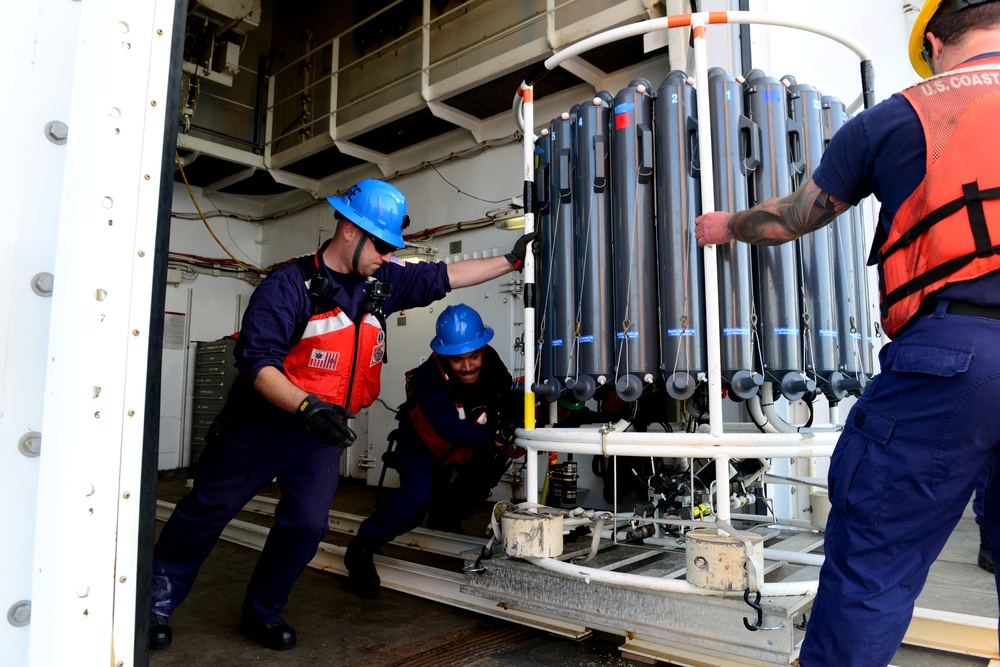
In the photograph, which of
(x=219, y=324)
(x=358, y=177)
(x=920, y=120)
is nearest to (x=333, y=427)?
(x=920, y=120)

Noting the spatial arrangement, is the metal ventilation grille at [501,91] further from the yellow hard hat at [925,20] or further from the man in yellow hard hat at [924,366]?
the man in yellow hard hat at [924,366]

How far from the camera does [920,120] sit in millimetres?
1502

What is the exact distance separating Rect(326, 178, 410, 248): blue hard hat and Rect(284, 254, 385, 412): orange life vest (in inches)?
16.2

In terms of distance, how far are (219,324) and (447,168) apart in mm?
4688

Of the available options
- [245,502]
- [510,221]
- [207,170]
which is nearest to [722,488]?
[245,502]

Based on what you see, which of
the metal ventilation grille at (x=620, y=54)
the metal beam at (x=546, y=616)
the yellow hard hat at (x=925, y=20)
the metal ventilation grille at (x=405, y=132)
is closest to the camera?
the yellow hard hat at (x=925, y=20)

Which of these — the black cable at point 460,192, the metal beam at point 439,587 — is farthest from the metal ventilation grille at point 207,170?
the metal beam at point 439,587

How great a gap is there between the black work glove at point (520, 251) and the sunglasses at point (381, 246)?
575mm

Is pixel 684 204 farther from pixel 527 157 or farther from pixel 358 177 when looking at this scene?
pixel 358 177

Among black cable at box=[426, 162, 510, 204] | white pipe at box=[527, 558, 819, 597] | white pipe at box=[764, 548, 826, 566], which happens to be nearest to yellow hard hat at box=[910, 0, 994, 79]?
white pipe at box=[527, 558, 819, 597]

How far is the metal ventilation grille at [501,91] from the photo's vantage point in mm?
6152

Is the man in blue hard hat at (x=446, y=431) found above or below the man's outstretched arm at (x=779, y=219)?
below

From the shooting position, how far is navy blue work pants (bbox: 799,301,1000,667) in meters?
1.36

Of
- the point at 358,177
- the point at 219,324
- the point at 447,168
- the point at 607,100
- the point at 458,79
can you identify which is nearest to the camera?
the point at 607,100
